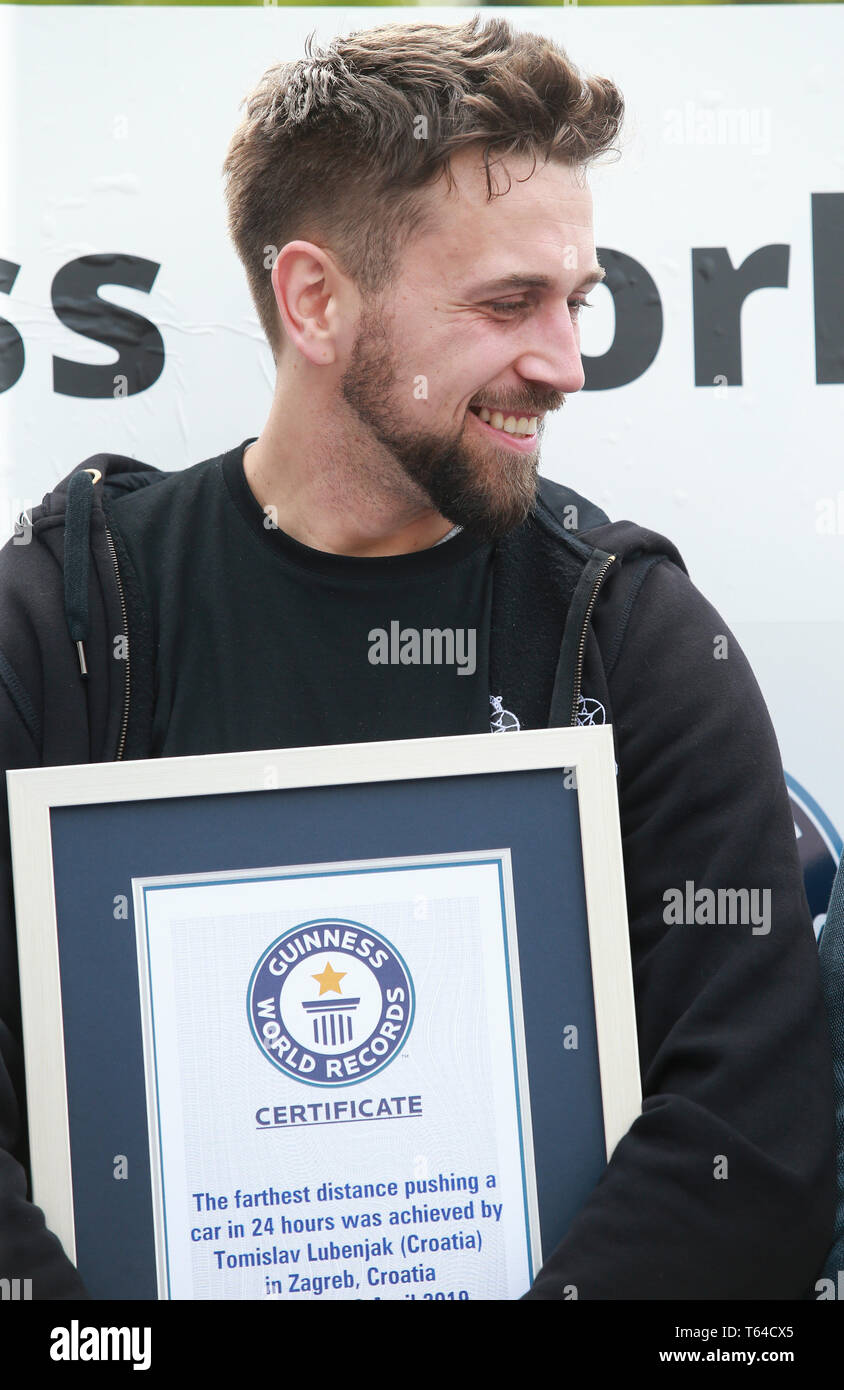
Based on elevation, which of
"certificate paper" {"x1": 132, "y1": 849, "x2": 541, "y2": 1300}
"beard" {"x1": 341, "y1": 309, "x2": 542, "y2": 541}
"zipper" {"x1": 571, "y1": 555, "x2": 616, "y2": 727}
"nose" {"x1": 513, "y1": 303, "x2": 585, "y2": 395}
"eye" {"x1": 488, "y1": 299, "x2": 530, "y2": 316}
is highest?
"eye" {"x1": 488, "y1": 299, "x2": 530, "y2": 316}

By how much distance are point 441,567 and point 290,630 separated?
0.66ft

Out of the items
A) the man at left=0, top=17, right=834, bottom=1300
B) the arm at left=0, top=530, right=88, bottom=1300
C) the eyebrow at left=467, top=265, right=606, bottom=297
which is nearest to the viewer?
the arm at left=0, top=530, right=88, bottom=1300

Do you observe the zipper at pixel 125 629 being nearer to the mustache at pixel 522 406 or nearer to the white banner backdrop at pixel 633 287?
the white banner backdrop at pixel 633 287

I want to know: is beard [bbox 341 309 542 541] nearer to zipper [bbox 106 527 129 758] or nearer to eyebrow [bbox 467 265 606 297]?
eyebrow [bbox 467 265 606 297]

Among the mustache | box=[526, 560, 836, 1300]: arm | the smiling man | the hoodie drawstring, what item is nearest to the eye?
the smiling man

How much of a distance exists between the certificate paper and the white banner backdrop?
0.69 m

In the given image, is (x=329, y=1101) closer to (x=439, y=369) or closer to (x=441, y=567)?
(x=441, y=567)

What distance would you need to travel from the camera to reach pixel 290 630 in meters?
1.51

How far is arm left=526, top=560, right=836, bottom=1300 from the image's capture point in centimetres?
124

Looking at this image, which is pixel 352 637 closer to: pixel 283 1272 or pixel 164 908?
pixel 164 908

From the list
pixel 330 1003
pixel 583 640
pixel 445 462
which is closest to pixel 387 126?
pixel 445 462

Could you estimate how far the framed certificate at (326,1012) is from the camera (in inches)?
48.6

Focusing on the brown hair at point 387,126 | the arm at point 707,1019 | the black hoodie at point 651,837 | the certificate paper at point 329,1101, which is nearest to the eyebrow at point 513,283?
the brown hair at point 387,126
